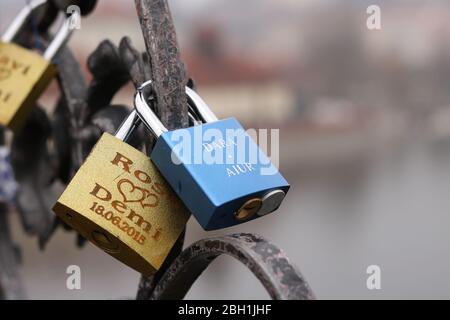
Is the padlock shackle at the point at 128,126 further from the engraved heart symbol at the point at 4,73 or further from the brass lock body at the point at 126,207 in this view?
the engraved heart symbol at the point at 4,73

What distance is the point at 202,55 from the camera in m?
6.09

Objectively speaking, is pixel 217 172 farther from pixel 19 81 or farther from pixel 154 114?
pixel 19 81

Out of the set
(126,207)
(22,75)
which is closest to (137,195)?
(126,207)

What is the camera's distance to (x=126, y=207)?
1.63ft

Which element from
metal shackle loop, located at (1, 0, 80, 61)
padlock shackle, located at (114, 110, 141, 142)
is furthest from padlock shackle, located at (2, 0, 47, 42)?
padlock shackle, located at (114, 110, 141, 142)

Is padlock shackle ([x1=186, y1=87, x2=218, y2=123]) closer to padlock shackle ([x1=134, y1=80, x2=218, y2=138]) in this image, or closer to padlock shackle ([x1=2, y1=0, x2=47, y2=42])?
padlock shackle ([x1=134, y1=80, x2=218, y2=138])

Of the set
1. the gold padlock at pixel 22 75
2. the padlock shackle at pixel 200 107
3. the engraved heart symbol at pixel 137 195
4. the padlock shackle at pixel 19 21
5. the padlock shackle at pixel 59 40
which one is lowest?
the engraved heart symbol at pixel 137 195

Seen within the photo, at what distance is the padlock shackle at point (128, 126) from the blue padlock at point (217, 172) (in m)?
0.03

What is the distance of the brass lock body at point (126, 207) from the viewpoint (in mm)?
495

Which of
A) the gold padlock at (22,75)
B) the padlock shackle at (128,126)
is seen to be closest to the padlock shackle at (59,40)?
the gold padlock at (22,75)

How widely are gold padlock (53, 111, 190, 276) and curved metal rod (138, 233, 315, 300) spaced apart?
2cm

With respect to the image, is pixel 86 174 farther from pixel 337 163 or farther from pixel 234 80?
pixel 234 80

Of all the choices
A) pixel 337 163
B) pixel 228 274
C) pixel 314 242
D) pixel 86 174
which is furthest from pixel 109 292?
pixel 337 163

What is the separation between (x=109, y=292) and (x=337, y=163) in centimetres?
321
